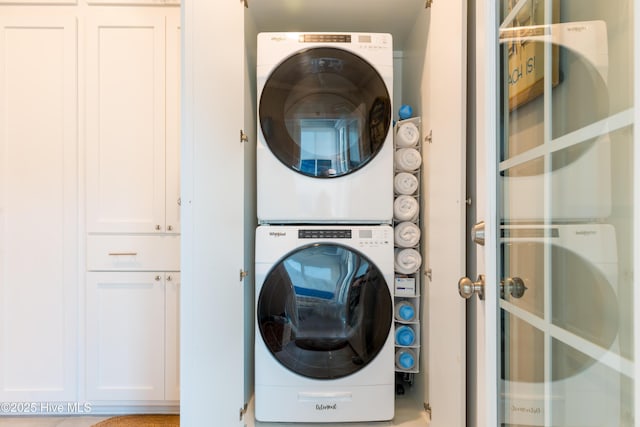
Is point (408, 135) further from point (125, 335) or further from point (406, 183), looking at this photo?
point (125, 335)

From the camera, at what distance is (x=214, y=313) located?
1.22 m

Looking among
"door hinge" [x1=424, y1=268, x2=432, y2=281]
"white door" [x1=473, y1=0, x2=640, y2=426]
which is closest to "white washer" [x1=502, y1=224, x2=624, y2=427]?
"white door" [x1=473, y1=0, x2=640, y2=426]

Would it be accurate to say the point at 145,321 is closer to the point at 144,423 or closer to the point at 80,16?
the point at 144,423

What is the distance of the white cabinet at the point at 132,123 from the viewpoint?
168 centimetres

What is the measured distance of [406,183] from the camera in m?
1.56

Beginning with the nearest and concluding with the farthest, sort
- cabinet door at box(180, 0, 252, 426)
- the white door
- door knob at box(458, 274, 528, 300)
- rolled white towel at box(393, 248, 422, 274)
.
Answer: the white door → door knob at box(458, 274, 528, 300) → cabinet door at box(180, 0, 252, 426) → rolled white towel at box(393, 248, 422, 274)

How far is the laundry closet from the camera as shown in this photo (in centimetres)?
110

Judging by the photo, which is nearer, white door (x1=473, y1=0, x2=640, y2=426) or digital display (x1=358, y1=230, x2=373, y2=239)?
white door (x1=473, y1=0, x2=640, y2=426)

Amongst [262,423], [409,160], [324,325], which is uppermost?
[409,160]

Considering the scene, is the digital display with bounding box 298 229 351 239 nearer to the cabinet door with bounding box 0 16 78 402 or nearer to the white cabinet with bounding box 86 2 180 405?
the white cabinet with bounding box 86 2 180 405

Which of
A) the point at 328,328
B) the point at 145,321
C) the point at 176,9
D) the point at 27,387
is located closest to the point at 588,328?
the point at 328,328

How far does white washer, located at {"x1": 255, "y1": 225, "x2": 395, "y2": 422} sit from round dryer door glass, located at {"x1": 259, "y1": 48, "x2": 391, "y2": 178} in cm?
32

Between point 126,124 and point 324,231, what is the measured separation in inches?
44.7

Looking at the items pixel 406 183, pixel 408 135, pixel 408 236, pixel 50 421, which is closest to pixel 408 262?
pixel 408 236
